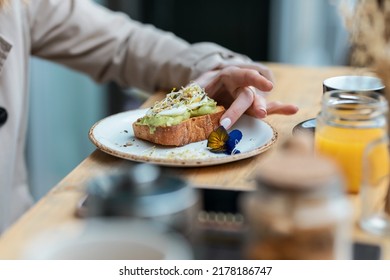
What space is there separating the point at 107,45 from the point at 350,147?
0.97m

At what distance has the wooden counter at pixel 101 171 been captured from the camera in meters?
0.99

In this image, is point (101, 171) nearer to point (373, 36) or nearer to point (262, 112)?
point (262, 112)

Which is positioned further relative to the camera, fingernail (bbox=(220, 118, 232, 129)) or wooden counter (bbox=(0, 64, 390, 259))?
fingernail (bbox=(220, 118, 232, 129))

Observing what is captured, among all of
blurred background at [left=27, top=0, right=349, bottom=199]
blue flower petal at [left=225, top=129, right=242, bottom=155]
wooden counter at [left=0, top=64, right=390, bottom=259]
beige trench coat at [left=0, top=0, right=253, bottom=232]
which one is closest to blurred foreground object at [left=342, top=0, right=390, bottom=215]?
wooden counter at [left=0, top=64, right=390, bottom=259]

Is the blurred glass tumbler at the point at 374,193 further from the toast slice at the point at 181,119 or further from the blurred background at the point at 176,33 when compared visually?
the blurred background at the point at 176,33

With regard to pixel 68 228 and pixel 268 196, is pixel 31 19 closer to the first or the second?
pixel 68 228

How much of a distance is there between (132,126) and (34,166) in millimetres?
1681

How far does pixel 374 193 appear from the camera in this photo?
1.03m

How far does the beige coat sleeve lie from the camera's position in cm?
181

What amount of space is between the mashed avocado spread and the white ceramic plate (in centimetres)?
5

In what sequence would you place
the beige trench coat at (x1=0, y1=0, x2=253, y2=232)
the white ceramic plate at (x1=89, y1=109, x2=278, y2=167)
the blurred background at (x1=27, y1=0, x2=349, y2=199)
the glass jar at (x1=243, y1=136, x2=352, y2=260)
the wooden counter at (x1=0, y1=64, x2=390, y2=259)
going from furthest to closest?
1. the blurred background at (x1=27, y1=0, x2=349, y2=199)
2. the beige trench coat at (x1=0, y1=0, x2=253, y2=232)
3. the white ceramic plate at (x1=89, y1=109, x2=278, y2=167)
4. the wooden counter at (x1=0, y1=64, x2=390, y2=259)
5. the glass jar at (x1=243, y1=136, x2=352, y2=260)

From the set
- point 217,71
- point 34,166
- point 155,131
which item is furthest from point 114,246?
point 34,166

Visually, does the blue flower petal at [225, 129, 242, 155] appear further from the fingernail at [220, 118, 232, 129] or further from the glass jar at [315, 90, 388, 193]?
the glass jar at [315, 90, 388, 193]

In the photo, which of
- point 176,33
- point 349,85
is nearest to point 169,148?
point 349,85
